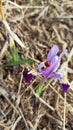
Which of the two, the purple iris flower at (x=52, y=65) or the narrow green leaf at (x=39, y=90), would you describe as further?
the narrow green leaf at (x=39, y=90)

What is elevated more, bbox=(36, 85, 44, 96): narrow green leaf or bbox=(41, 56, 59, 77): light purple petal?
bbox=(41, 56, 59, 77): light purple petal

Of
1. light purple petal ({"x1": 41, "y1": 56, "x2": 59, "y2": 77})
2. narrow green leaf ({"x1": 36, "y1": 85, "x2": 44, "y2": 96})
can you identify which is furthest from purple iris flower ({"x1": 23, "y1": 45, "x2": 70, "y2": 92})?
narrow green leaf ({"x1": 36, "y1": 85, "x2": 44, "y2": 96})

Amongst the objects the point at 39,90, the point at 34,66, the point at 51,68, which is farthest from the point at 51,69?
A: the point at 34,66

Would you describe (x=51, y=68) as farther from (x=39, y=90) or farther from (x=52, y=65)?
(x=39, y=90)

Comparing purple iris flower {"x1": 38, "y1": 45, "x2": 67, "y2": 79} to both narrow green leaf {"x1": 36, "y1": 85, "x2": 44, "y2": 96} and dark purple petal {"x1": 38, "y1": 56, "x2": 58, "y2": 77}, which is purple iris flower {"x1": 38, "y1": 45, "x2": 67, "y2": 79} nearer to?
dark purple petal {"x1": 38, "y1": 56, "x2": 58, "y2": 77}

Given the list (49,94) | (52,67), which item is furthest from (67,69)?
(52,67)

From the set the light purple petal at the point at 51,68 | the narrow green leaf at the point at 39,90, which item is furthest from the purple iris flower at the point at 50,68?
the narrow green leaf at the point at 39,90

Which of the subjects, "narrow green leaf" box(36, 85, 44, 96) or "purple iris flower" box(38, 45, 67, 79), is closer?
"purple iris flower" box(38, 45, 67, 79)

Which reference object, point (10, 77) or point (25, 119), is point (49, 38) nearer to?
point (10, 77)

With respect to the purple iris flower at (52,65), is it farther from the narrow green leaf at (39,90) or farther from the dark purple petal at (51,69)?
the narrow green leaf at (39,90)
